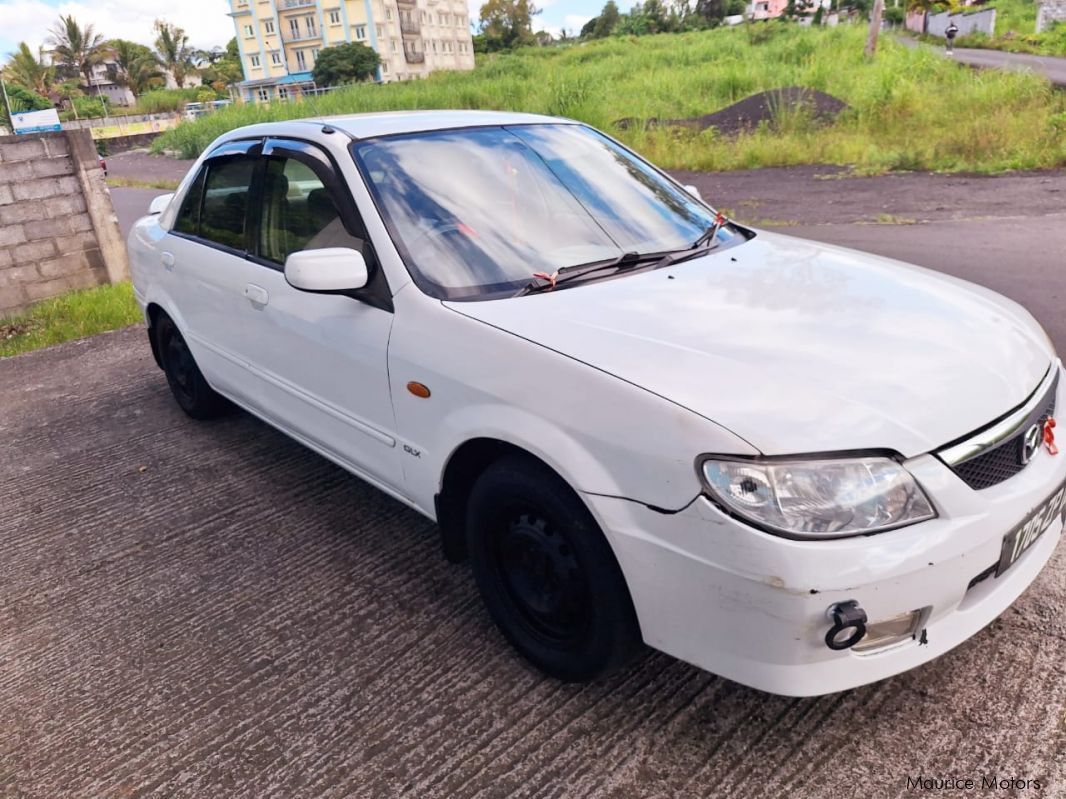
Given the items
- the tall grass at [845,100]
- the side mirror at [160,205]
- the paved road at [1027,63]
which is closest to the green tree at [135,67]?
the tall grass at [845,100]

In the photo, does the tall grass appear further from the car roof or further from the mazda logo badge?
the mazda logo badge

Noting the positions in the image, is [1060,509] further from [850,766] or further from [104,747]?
[104,747]

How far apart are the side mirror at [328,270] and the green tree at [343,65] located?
71350mm

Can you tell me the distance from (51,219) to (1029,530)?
8747mm

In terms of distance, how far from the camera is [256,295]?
11.1 feet

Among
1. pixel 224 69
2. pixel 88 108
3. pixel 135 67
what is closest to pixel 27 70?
pixel 88 108

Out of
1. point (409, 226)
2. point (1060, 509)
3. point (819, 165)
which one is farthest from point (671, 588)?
point (819, 165)

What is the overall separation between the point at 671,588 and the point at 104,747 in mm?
1736

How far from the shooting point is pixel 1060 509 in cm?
224

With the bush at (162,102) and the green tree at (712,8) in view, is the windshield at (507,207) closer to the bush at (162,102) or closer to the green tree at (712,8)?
the bush at (162,102)

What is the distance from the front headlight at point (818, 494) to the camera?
5.83ft

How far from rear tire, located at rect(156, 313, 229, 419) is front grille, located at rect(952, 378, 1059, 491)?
3.79m

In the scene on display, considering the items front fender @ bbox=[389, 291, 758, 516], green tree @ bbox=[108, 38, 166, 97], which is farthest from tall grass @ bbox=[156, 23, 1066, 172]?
green tree @ bbox=[108, 38, 166, 97]

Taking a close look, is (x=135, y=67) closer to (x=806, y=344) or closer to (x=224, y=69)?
(x=224, y=69)
